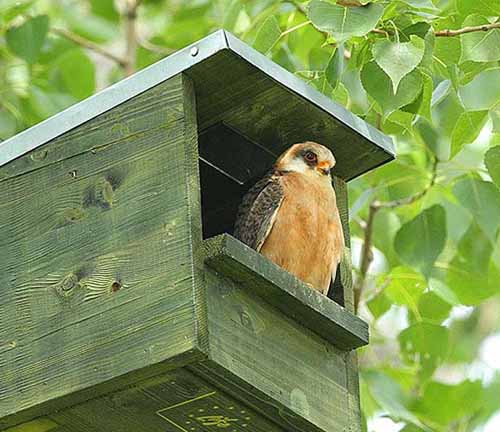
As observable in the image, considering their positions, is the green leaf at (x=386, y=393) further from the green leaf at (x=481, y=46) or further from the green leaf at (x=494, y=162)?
the green leaf at (x=481, y=46)

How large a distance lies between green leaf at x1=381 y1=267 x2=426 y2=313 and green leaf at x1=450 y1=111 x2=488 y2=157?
1.16 meters

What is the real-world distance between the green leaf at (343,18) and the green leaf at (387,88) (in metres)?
0.20

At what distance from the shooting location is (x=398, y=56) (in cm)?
427

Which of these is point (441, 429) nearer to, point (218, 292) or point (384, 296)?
point (384, 296)

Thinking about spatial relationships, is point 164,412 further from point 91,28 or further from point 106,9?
point 106,9

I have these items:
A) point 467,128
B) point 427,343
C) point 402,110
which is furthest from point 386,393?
point 402,110

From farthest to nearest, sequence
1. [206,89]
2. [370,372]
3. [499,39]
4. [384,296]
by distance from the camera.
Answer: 1. [384,296]
2. [370,372]
3. [499,39]
4. [206,89]

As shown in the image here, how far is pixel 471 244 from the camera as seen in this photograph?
5.85m

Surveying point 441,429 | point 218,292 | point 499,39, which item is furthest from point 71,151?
point 441,429

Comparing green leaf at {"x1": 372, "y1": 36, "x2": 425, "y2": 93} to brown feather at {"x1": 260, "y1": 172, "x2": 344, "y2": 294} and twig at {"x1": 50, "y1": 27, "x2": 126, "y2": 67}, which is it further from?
twig at {"x1": 50, "y1": 27, "x2": 126, "y2": 67}

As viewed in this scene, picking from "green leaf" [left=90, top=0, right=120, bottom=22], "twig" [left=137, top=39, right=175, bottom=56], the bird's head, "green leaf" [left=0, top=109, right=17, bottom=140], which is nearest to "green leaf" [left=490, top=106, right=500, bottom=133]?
the bird's head

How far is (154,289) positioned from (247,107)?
734 mm

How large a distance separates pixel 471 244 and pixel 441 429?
0.75m

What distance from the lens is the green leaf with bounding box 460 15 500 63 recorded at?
14.8ft
